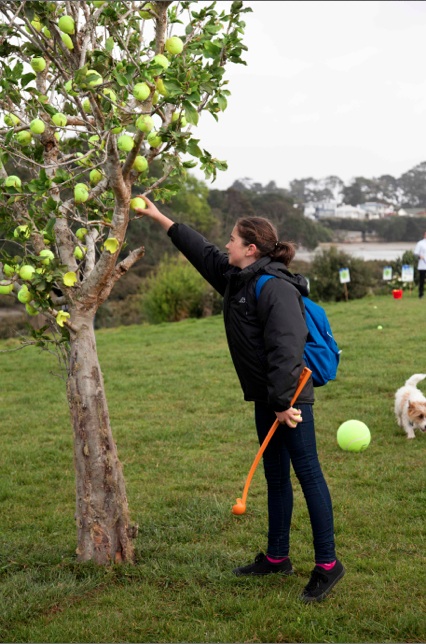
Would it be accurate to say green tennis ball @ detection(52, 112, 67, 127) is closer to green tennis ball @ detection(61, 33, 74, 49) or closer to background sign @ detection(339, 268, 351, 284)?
green tennis ball @ detection(61, 33, 74, 49)

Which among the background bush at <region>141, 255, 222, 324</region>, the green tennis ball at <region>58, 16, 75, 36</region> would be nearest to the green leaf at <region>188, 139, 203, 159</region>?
the green tennis ball at <region>58, 16, 75, 36</region>

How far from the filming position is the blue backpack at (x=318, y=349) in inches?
154

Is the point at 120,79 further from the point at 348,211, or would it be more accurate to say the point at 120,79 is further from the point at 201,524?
the point at 348,211

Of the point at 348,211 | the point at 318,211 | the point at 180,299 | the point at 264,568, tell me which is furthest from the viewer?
the point at 348,211

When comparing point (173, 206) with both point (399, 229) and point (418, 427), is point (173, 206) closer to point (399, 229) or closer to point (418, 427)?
point (399, 229)

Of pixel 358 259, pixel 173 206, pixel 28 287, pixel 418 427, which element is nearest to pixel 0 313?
pixel 358 259

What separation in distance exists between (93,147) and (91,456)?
1.85m

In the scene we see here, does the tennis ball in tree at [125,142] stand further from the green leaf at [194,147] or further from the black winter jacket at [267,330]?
the black winter jacket at [267,330]

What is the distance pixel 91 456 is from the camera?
4.31 metres

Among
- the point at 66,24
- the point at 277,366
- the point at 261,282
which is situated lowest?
the point at 277,366

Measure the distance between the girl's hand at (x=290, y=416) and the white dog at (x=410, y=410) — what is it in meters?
3.81

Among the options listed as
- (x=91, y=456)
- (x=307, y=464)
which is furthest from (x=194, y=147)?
(x=91, y=456)

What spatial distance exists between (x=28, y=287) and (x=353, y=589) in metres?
2.50

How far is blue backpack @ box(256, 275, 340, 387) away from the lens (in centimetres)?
392
